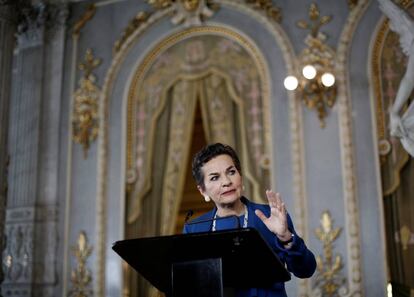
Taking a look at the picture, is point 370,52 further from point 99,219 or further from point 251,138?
point 99,219

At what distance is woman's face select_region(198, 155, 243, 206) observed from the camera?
2580 mm

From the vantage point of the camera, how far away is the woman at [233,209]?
238cm

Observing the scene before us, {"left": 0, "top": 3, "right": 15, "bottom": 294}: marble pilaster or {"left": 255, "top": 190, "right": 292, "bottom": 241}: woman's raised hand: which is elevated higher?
{"left": 0, "top": 3, "right": 15, "bottom": 294}: marble pilaster

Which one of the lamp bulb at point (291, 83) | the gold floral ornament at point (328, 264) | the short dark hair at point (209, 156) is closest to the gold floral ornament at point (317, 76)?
the lamp bulb at point (291, 83)

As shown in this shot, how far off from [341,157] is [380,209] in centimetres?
66

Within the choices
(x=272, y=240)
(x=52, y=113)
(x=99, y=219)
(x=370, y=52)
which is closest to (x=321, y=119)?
(x=370, y=52)

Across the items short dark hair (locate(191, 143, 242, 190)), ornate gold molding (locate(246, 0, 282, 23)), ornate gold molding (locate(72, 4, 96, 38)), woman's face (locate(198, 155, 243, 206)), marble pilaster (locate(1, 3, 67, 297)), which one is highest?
ornate gold molding (locate(72, 4, 96, 38))

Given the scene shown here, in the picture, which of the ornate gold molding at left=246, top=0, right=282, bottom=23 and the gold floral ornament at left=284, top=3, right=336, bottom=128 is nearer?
the gold floral ornament at left=284, top=3, right=336, bottom=128

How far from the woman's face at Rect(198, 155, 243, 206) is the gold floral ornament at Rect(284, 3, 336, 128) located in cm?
396

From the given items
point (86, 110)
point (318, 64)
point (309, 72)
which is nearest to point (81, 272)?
point (86, 110)

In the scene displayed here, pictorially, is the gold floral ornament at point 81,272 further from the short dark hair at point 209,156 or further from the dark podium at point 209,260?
the dark podium at point 209,260

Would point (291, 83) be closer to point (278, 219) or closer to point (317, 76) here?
point (317, 76)

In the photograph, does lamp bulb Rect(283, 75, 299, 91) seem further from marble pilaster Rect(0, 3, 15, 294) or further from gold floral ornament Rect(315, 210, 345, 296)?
marble pilaster Rect(0, 3, 15, 294)

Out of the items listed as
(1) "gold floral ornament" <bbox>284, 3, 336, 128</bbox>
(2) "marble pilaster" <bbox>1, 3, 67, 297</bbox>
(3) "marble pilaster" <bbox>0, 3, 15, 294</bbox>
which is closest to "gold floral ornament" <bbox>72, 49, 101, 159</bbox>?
(2) "marble pilaster" <bbox>1, 3, 67, 297</bbox>
